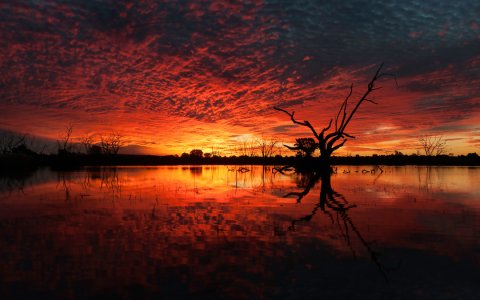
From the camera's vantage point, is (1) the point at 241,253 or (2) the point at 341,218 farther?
(2) the point at 341,218

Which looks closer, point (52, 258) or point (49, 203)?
point (52, 258)

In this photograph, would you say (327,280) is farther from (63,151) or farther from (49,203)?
(63,151)

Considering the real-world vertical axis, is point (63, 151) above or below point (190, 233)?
above

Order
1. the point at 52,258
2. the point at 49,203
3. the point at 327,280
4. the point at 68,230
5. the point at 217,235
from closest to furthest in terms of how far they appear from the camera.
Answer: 1. the point at 327,280
2. the point at 52,258
3. the point at 217,235
4. the point at 68,230
5. the point at 49,203

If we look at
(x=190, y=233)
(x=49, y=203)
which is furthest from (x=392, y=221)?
(x=49, y=203)

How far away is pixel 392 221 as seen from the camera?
11.0m

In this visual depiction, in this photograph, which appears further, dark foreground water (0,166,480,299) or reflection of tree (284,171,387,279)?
reflection of tree (284,171,387,279)

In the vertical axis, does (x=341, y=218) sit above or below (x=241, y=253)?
above

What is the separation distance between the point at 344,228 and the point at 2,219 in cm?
1117

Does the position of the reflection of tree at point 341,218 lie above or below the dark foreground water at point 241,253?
above

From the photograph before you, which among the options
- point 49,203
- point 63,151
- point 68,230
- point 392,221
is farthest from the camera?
point 63,151

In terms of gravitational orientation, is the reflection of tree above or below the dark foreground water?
above

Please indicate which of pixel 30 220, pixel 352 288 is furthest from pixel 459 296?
pixel 30 220

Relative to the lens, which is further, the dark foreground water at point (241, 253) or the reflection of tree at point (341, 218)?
the reflection of tree at point (341, 218)
